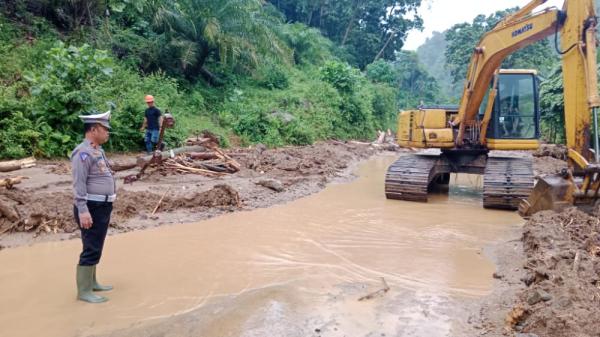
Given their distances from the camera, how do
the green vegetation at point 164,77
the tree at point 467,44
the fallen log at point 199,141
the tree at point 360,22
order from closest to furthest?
the green vegetation at point 164,77
the fallen log at point 199,141
the tree at point 467,44
the tree at point 360,22

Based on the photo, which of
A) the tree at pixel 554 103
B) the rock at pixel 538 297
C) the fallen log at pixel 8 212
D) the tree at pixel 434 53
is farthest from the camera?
the tree at pixel 434 53

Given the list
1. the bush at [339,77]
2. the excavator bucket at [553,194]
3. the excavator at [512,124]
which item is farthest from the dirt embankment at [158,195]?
the bush at [339,77]

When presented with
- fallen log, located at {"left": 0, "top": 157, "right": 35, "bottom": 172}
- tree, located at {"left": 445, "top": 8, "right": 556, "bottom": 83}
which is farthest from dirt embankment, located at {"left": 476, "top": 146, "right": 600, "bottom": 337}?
tree, located at {"left": 445, "top": 8, "right": 556, "bottom": 83}

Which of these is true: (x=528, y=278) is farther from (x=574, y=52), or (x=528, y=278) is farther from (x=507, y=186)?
(x=507, y=186)

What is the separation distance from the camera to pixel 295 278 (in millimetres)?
5090

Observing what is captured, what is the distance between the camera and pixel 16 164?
9055 millimetres

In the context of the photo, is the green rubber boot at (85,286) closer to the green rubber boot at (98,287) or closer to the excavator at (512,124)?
the green rubber boot at (98,287)

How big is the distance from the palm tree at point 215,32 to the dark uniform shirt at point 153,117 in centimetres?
641

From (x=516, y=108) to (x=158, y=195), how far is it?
738 cm

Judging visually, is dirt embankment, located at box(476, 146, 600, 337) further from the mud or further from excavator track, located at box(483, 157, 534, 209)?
excavator track, located at box(483, 157, 534, 209)

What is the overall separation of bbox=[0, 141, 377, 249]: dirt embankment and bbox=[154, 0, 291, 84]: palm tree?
6277mm

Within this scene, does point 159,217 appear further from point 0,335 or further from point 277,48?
point 277,48

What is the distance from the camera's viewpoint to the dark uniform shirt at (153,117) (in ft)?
37.4

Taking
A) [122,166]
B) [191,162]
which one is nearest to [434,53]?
[191,162]
